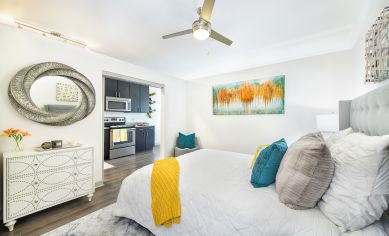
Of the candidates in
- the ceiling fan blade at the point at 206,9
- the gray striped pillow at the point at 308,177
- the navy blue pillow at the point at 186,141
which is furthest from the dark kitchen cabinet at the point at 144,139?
the gray striped pillow at the point at 308,177

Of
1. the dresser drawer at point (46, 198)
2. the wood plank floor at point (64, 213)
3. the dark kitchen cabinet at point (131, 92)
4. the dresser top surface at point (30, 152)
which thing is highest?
the dark kitchen cabinet at point (131, 92)

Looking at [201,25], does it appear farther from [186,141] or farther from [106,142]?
[106,142]

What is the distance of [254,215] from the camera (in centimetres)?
109

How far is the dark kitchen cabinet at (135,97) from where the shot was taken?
203 inches

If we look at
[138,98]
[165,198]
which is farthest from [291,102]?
[138,98]

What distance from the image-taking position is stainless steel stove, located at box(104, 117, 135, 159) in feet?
14.8

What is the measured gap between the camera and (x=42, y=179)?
1.90 metres

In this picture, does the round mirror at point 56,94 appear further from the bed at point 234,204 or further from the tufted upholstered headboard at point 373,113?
the tufted upholstered headboard at point 373,113

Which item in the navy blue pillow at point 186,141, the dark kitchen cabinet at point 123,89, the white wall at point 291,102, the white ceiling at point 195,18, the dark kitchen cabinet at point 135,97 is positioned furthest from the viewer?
the dark kitchen cabinet at point 135,97

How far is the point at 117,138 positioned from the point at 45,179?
2.79 meters

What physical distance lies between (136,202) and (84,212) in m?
0.97

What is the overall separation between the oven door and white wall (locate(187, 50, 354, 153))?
95.1 inches

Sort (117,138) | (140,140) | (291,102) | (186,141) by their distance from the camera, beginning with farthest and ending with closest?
1. (140,140)
2. (117,138)
3. (186,141)
4. (291,102)

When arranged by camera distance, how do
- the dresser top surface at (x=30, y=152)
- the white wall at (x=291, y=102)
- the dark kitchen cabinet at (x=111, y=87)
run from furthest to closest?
the dark kitchen cabinet at (x=111, y=87)
the white wall at (x=291, y=102)
the dresser top surface at (x=30, y=152)
